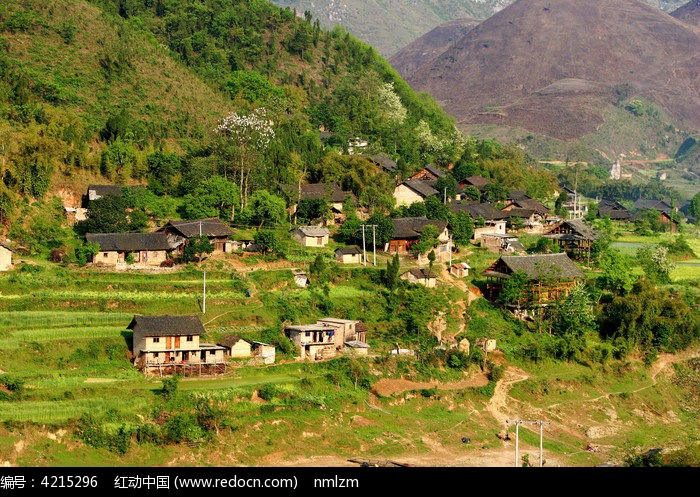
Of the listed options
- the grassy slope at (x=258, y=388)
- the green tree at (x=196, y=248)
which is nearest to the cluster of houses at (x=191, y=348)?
the grassy slope at (x=258, y=388)

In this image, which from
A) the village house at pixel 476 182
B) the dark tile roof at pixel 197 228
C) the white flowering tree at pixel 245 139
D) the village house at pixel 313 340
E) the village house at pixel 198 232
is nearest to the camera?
the village house at pixel 313 340

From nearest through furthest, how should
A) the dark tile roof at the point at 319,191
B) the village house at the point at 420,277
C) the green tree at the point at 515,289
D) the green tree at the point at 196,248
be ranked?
1. the green tree at the point at 196,248
2. the green tree at the point at 515,289
3. the village house at the point at 420,277
4. the dark tile roof at the point at 319,191

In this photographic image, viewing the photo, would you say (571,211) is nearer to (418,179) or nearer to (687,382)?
(418,179)

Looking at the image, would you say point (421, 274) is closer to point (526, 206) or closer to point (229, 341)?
point (229, 341)

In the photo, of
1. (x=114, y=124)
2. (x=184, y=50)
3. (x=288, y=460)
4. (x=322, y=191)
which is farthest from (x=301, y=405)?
(x=184, y=50)

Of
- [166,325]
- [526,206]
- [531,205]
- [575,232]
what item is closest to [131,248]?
[166,325]

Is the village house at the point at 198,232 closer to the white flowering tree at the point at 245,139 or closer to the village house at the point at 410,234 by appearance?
the white flowering tree at the point at 245,139
